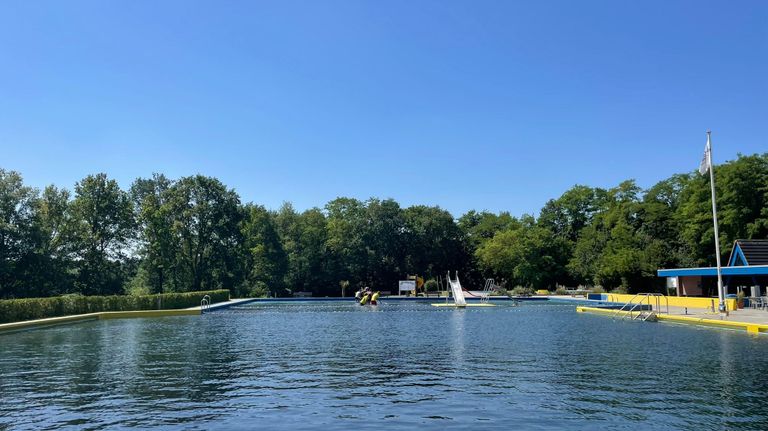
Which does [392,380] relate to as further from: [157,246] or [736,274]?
[157,246]

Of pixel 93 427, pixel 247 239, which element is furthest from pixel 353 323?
pixel 247 239

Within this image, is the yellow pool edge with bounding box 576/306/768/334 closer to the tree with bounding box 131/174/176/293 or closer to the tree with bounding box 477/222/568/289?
the tree with bounding box 477/222/568/289

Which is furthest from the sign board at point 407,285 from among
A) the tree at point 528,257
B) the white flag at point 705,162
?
the white flag at point 705,162

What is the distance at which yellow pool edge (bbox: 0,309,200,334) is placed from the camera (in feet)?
110

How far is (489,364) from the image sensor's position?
18656mm

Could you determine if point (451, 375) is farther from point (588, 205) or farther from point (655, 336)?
point (588, 205)

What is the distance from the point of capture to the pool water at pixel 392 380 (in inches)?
464

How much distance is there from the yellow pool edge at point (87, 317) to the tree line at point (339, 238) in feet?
59.5

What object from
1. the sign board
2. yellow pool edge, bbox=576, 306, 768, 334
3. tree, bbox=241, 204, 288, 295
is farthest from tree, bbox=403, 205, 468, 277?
yellow pool edge, bbox=576, 306, 768, 334

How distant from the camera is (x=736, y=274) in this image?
4338 centimetres

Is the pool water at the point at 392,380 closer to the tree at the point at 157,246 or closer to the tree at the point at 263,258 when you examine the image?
the tree at the point at 157,246

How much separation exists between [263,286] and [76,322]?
38626mm

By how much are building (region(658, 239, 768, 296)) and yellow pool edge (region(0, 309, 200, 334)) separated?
39.8 meters

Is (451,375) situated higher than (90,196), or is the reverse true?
(90,196)
